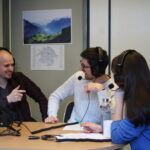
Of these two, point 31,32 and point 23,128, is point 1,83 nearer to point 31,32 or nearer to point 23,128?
point 23,128

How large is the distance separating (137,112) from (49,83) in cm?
207

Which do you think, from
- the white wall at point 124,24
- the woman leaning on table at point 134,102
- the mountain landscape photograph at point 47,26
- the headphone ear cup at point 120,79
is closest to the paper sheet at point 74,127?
the woman leaning on table at point 134,102

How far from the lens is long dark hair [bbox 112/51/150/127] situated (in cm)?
121

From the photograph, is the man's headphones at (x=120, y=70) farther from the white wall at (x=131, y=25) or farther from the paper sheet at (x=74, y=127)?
the white wall at (x=131, y=25)

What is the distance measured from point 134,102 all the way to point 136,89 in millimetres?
71

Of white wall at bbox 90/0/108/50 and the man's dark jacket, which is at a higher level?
white wall at bbox 90/0/108/50

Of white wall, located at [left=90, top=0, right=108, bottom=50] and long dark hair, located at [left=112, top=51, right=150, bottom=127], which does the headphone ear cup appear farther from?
white wall, located at [left=90, top=0, right=108, bottom=50]

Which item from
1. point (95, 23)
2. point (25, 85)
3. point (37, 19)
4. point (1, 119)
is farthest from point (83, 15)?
point (1, 119)

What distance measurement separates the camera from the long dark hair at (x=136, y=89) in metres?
1.21

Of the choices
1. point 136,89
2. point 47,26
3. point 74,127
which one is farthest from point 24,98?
point 136,89

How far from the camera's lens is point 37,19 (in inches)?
124

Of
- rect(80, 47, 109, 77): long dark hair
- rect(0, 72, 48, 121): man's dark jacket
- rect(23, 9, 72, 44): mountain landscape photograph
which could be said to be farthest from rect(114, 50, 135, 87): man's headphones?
rect(23, 9, 72, 44): mountain landscape photograph

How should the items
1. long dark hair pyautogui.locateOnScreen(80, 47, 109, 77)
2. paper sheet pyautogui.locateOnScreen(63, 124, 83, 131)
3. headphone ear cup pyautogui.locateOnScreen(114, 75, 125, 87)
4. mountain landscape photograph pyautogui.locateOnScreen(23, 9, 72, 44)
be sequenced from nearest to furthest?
headphone ear cup pyautogui.locateOnScreen(114, 75, 125, 87)
paper sheet pyautogui.locateOnScreen(63, 124, 83, 131)
long dark hair pyautogui.locateOnScreen(80, 47, 109, 77)
mountain landscape photograph pyautogui.locateOnScreen(23, 9, 72, 44)

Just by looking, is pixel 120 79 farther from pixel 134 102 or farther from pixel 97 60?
pixel 97 60
